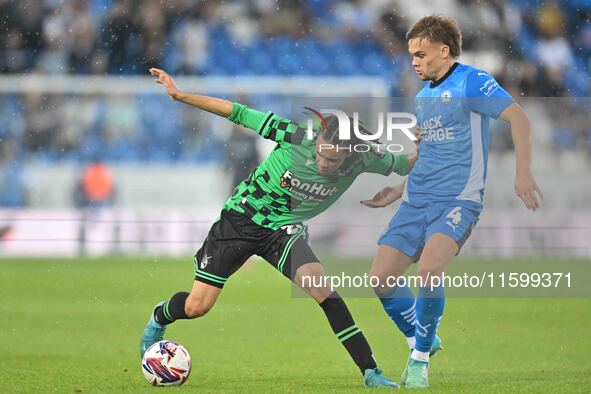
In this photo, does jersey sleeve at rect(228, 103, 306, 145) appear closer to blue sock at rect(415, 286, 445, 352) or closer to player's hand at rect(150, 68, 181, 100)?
player's hand at rect(150, 68, 181, 100)

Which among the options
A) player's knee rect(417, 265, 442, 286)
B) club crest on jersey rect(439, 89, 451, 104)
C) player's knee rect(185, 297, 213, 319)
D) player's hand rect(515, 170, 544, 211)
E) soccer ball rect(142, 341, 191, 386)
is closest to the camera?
player's hand rect(515, 170, 544, 211)

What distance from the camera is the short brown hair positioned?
257 inches

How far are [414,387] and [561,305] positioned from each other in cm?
632

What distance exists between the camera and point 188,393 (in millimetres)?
6375

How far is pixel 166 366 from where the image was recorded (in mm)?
6656

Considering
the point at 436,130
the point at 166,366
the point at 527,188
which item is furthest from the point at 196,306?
the point at 527,188

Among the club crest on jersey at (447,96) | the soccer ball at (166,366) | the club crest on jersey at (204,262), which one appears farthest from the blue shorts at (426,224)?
the soccer ball at (166,366)

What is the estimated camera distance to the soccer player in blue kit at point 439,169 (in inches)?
251

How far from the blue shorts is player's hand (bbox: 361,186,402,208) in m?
0.19

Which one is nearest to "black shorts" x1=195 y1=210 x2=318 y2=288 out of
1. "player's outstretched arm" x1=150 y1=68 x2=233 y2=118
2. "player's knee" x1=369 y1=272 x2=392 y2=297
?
"player's knee" x1=369 y1=272 x2=392 y2=297

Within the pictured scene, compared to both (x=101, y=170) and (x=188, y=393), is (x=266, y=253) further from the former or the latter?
(x=101, y=170)

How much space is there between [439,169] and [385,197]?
1.75 ft

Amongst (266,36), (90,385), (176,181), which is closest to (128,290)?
(176,181)

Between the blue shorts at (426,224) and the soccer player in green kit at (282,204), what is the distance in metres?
0.33
